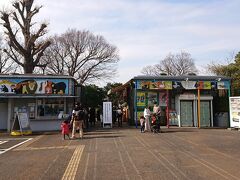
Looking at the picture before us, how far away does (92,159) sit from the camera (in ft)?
33.9

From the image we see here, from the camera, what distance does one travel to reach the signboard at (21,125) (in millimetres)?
20578

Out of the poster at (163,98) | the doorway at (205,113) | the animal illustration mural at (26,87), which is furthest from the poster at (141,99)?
the animal illustration mural at (26,87)

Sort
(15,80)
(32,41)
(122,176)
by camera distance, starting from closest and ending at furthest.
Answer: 1. (122,176)
2. (15,80)
3. (32,41)

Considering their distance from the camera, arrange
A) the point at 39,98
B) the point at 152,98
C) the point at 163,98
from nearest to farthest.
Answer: the point at 39,98 < the point at 152,98 < the point at 163,98

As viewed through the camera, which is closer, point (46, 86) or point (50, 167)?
point (50, 167)

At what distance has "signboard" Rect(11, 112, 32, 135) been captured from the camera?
20.6 metres

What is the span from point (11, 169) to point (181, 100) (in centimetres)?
1822

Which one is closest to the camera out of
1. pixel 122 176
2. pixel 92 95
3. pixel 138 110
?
pixel 122 176

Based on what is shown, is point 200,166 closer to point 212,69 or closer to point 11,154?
point 11,154

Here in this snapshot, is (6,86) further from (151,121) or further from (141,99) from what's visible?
(151,121)

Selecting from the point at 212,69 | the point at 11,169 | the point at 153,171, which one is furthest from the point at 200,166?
the point at 212,69

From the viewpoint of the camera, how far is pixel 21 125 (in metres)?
20.8

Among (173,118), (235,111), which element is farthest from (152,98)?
(235,111)

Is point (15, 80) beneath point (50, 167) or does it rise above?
above
